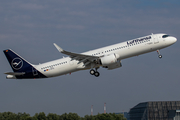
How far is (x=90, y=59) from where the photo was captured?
4959 cm

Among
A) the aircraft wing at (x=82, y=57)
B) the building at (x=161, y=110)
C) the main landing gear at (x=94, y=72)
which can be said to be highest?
the aircraft wing at (x=82, y=57)

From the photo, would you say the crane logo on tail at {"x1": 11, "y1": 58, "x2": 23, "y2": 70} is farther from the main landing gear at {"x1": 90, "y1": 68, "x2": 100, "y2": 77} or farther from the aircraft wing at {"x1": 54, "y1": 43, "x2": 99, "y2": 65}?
the main landing gear at {"x1": 90, "y1": 68, "x2": 100, "y2": 77}

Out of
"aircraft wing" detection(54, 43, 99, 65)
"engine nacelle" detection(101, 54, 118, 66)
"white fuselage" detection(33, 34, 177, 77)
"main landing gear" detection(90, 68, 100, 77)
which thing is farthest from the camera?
"main landing gear" detection(90, 68, 100, 77)

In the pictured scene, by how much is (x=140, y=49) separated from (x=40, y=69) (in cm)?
1926

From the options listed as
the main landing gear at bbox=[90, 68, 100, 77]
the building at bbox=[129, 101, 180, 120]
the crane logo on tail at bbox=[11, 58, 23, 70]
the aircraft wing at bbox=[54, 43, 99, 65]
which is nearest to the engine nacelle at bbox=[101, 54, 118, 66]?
the aircraft wing at bbox=[54, 43, 99, 65]

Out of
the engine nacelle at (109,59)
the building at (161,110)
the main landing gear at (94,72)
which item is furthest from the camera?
the building at (161,110)

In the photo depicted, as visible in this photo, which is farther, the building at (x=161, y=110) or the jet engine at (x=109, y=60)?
the building at (x=161, y=110)

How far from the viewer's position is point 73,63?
5100 cm

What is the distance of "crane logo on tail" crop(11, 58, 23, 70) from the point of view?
5372 centimetres

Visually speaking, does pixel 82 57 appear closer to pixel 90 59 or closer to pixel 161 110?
pixel 90 59

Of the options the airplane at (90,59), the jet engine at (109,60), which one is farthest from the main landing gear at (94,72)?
the jet engine at (109,60)

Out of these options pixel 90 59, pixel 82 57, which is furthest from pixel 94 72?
pixel 82 57

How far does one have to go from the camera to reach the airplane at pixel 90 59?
159 feet

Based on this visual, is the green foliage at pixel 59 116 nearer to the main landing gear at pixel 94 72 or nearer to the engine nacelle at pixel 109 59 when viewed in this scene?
the main landing gear at pixel 94 72
